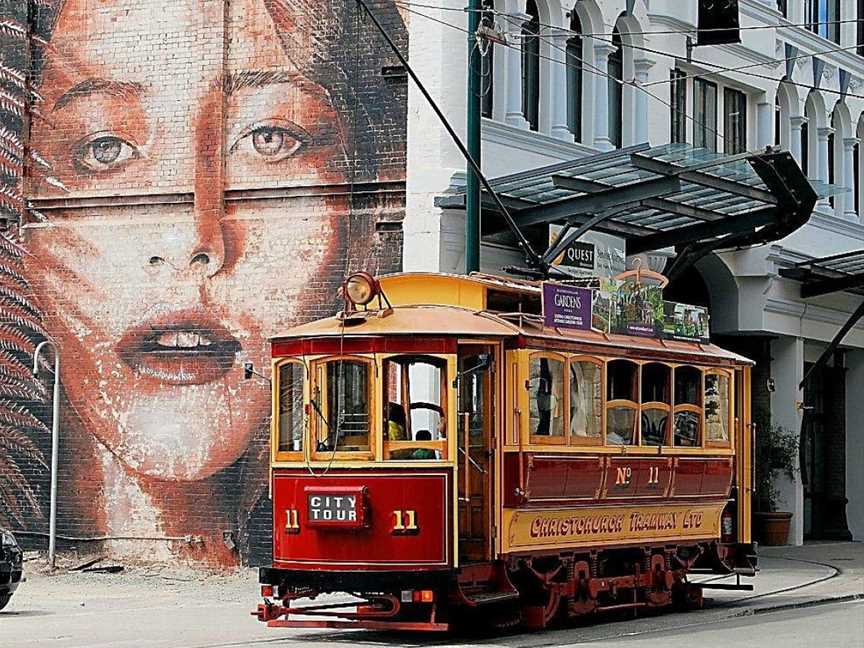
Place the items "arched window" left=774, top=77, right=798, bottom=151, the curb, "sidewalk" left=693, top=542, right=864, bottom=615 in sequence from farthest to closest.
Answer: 1. "arched window" left=774, top=77, right=798, bottom=151
2. "sidewalk" left=693, top=542, right=864, bottom=615
3. the curb

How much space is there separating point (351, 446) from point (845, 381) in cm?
2059

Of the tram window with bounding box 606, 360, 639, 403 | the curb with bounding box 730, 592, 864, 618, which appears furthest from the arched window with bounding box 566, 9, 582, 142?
the tram window with bounding box 606, 360, 639, 403

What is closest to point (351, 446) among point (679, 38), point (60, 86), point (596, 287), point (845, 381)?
point (596, 287)

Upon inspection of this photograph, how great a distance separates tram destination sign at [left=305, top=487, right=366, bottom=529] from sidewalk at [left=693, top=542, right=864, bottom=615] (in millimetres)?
5206

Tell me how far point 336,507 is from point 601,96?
11.7 metres

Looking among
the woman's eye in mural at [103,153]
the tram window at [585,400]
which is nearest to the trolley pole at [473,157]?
the tram window at [585,400]

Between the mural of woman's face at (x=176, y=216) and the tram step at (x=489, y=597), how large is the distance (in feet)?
26.3

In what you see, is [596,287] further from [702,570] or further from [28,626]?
[28,626]

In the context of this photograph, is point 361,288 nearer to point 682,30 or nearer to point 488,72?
point 488,72

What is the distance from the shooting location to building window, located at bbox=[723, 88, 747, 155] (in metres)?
29.8

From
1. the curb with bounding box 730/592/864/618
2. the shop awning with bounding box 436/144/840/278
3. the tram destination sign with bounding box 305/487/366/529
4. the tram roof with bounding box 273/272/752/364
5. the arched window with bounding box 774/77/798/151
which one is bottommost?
the curb with bounding box 730/592/864/618

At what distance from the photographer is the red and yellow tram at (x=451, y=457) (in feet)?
50.5

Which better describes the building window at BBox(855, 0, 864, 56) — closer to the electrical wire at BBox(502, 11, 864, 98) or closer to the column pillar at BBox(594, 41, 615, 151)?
the electrical wire at BBox(502, 11, 864, 98)

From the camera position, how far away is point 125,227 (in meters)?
24.5
